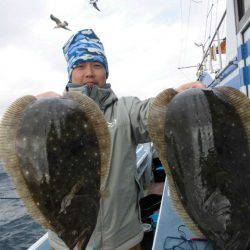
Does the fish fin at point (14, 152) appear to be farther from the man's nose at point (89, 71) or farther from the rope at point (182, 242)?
the rope at point (182, 242)

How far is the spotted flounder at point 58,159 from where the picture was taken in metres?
1.96

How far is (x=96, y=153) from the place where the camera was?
6.97ft

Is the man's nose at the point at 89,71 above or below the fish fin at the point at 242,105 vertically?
above

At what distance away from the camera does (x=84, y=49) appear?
302 cm

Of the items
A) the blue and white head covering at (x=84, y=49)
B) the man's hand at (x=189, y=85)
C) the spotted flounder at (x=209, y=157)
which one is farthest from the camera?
the blue and white head covering at (x=84, y=49)

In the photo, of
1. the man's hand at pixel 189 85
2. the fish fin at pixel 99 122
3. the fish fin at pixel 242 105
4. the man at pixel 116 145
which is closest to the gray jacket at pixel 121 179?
the man at pixel 116 145

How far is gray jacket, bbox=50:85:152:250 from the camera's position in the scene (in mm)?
2943

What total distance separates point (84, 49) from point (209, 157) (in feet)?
5.41

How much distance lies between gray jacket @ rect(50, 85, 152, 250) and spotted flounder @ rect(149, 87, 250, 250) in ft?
2.94

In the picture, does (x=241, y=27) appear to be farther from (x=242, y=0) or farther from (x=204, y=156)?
(x=204, y=156)

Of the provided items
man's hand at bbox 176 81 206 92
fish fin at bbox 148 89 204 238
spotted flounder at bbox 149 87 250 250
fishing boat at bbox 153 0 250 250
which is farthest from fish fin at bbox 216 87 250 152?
fishing boat at bbox 153 0 250 250

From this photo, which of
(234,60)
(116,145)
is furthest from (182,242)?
(234,60)

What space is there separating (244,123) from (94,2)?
9.86m

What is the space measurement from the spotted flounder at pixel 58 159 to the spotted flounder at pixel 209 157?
0.41m
